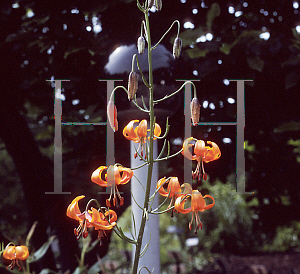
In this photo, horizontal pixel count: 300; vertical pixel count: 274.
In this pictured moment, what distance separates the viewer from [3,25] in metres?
2.68

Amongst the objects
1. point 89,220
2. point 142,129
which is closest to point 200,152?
point 142,129

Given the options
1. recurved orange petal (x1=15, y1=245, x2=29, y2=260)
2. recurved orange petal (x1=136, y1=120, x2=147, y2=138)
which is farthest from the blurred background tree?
recurved orange petal (x1=136, y1=120, x2=147, y2=138)

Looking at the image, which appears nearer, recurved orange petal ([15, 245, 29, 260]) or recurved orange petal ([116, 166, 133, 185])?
recurved orange petal ([116, 166, 133, 185])

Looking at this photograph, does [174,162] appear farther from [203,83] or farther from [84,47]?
[84,47]

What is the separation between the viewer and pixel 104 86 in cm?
230

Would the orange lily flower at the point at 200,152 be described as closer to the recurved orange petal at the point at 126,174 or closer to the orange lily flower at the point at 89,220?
the recurved orange petal at the point at 126,174

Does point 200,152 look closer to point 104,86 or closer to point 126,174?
point 126,174

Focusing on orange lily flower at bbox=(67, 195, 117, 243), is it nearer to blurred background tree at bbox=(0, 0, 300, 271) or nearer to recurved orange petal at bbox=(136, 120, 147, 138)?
recurved orange petal at bbox=(136, 120, 147, 138)

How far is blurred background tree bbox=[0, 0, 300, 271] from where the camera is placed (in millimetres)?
2457

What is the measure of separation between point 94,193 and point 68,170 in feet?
1.04

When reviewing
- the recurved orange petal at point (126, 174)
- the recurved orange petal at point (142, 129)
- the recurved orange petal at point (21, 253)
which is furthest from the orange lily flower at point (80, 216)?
the recurved orange petal at point (21, 253)

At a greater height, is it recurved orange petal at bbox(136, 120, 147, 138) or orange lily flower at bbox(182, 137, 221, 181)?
recurved orange petal at bbox(136, 120, 147, 138)

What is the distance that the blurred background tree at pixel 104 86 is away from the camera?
2.46m

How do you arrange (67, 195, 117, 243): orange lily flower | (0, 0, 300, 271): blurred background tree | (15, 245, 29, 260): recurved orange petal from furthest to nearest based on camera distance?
(0, 0, 300, 271): blurred background tree → (15, 245, 29, 260): recurved orange petal → (67, 195, 117, 243): orange lily flower
